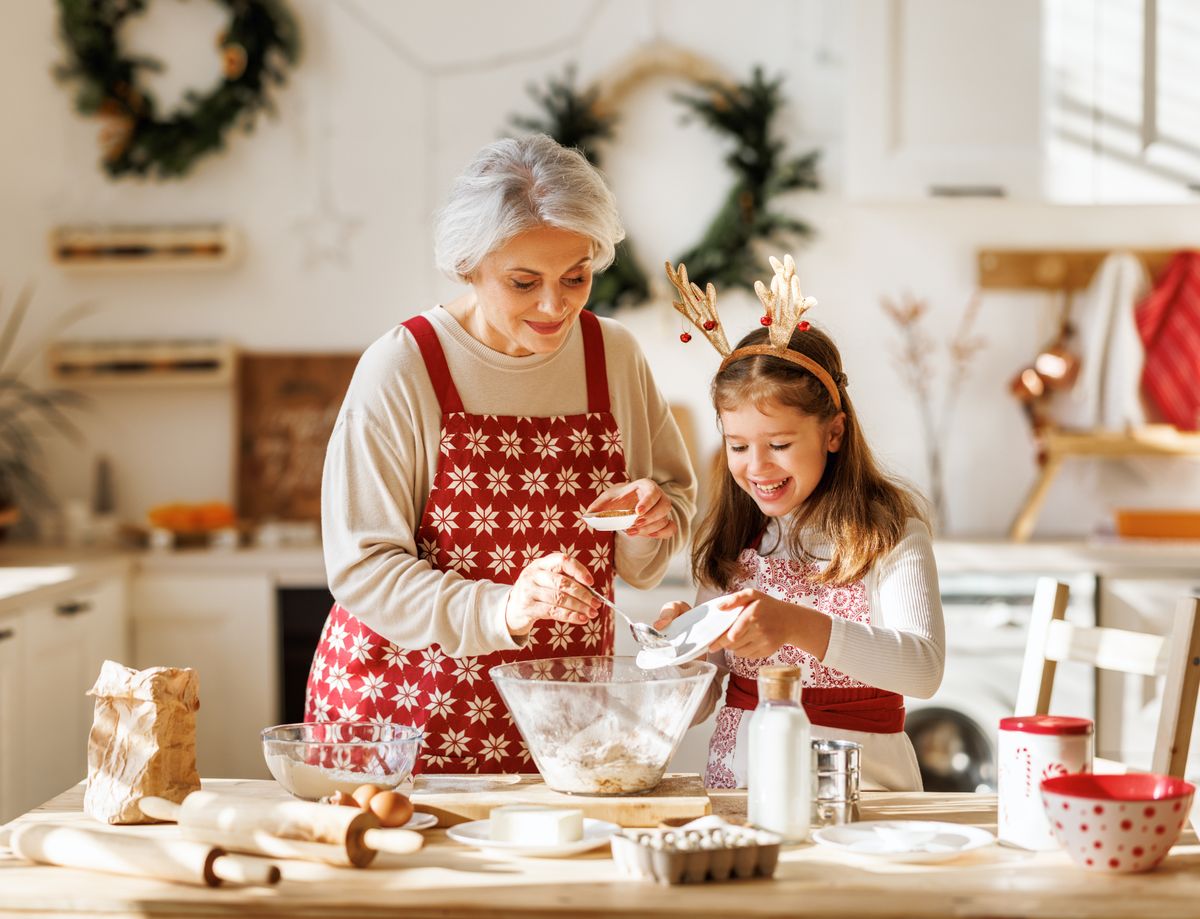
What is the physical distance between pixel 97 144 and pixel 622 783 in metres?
2.84

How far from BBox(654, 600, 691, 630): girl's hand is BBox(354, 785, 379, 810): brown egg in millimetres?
393

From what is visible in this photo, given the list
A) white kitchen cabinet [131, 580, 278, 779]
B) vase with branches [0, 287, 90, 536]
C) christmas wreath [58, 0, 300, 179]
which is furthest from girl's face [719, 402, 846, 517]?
vase with branches [0, 287, 90, 536]

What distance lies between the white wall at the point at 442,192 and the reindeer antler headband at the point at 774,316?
6.23 feet

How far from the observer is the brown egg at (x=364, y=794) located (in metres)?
1.34

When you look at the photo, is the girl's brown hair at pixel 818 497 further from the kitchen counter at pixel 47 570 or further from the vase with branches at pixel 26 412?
the vase with branches at pixel 26 412

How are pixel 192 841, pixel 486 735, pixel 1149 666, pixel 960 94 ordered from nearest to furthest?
1. pixel 192 841
2. pixel 1149 666
3. pixel 486 735
4. pixel 960 94

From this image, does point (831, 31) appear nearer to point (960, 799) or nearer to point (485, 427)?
point (485, 427)

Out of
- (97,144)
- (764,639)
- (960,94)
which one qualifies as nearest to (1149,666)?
(764,639)

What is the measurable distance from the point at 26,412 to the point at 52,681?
1.06 metres

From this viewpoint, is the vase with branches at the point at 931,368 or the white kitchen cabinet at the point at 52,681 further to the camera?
the vase with branches at the point at 931,368

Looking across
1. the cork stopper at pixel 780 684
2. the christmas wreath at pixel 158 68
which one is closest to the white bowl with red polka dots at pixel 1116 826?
the cork stopper at pixel 780 684

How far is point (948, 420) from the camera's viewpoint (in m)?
3.63

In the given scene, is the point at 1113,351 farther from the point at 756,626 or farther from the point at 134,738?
the point at 134,738

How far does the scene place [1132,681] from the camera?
3088 mm
